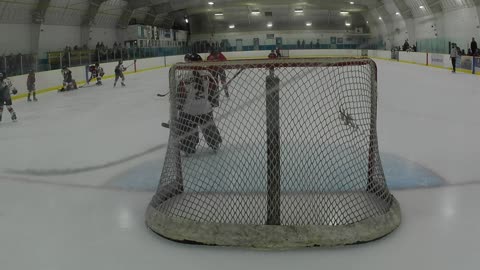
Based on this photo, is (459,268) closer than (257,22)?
Yes

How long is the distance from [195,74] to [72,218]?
1.73m

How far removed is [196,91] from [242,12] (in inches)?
1387

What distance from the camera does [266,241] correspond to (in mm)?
3127

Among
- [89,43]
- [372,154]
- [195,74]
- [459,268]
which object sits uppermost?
[89,43]

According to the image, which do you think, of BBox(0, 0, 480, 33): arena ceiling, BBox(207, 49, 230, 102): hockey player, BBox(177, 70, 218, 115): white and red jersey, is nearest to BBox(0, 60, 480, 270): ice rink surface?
BBox(177, 70, 218, 115): white and red jersey

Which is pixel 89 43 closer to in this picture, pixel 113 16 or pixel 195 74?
pixel 113 16

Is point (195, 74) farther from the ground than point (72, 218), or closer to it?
farther from the ground

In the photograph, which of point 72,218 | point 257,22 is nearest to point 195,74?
point 72,218

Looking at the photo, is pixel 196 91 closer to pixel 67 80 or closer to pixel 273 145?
pixel 273 145

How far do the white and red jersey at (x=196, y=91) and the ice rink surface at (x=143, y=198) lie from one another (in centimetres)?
86

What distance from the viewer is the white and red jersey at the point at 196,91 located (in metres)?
4.44

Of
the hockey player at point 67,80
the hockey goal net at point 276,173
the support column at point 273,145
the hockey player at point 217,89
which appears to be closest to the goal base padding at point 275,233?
the hockey goal net at point 276,173

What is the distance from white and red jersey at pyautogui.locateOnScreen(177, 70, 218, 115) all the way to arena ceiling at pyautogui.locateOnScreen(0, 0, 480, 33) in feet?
63.1

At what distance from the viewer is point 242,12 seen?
1537 inches
